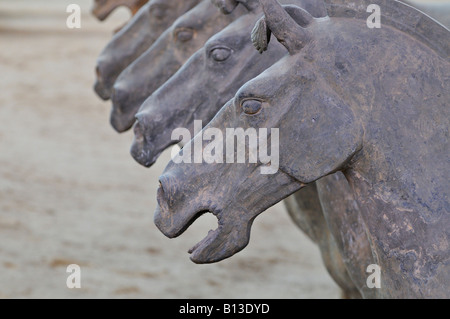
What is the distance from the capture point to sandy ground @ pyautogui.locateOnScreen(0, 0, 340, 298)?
562 cm

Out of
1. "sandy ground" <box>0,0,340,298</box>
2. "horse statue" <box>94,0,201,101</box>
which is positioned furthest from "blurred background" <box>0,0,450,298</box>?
"horse statue" <box>94,0,201,101</box>

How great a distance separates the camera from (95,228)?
6.81 metres

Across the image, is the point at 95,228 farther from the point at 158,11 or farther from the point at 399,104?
the point at 399,104

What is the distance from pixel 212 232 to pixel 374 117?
462mm

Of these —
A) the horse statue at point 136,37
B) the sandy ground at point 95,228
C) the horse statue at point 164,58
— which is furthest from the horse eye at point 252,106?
the sandy ground at point 95,228

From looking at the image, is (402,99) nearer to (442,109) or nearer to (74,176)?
(442,109)

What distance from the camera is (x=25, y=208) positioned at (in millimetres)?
7234

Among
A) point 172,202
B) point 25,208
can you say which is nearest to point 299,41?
point 172,202

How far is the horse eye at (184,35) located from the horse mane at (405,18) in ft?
4.25

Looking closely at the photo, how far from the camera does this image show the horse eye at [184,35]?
3.31 meters

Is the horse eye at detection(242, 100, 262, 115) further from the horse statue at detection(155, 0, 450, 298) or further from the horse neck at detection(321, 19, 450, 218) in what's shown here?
the horse neck at detection(321, 19, 450, 218)

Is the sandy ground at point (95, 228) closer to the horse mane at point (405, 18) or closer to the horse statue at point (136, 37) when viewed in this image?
the horse statue at point (136, 37)

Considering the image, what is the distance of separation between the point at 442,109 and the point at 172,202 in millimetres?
641

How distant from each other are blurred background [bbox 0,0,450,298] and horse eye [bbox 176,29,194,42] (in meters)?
1.82
